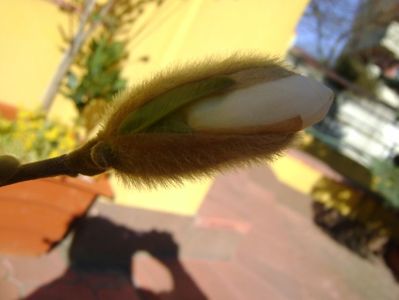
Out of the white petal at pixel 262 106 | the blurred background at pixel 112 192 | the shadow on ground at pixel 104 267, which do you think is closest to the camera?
the white petal at pixel 262 106

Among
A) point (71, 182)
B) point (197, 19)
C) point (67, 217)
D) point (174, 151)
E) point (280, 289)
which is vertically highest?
point (174, 151)

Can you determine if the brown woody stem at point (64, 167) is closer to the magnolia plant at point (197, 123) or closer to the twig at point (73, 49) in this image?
the magnolia plant at point (197, 123)

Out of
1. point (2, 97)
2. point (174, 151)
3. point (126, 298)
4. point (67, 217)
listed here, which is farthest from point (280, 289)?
point (174, 151)

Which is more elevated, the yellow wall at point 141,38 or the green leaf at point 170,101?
the green leaf at point 170,101

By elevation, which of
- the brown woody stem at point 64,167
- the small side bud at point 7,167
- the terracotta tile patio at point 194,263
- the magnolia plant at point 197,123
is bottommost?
the terracotta tile patio at point 194,263

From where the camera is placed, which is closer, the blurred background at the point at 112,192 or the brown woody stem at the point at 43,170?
the brown woody stem at the point at 43,170

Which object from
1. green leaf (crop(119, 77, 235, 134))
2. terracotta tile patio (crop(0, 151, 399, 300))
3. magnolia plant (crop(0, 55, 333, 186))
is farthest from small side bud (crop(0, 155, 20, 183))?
terracotta tile patio (crop(0, 151, 399, 300))

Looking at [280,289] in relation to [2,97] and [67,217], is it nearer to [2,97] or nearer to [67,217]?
[67,217]

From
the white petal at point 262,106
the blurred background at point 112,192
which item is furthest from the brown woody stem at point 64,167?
the blurred background at point 112,192

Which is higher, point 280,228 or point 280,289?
point 280,289
